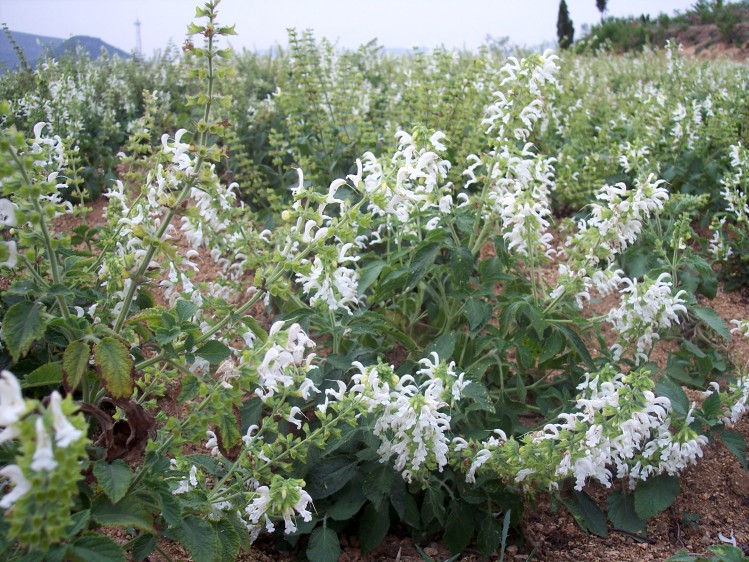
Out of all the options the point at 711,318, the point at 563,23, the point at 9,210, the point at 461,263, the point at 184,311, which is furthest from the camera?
the point at 563,23

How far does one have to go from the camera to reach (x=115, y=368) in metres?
1.61

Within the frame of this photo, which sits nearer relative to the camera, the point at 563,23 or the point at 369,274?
the point at 369,274

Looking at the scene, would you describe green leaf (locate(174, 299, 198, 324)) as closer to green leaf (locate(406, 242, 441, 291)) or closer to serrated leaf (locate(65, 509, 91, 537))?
serrated leaf (locate(65, 509, 91, 537))

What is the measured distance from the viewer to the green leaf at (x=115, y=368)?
1604 mm

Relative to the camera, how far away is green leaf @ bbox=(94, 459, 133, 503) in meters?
1.49

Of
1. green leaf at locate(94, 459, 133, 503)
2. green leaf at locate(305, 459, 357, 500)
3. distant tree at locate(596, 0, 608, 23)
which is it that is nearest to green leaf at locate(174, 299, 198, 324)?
green leaf at locate(94, 459, 133, 503)

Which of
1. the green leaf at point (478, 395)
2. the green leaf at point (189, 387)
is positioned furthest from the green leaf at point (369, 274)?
the green leaf at point (189, 387)

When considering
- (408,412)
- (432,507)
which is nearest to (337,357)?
(408,412)

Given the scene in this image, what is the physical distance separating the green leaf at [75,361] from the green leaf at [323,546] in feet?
3.28

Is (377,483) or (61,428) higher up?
(61,428)

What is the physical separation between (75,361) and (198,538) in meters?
0.51

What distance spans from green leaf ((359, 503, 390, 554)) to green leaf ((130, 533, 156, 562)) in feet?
2.85

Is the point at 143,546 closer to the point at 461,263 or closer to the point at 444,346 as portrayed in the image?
the point at 444,346

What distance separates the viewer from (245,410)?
7.94 feet
